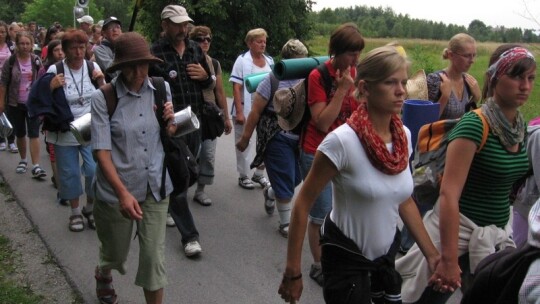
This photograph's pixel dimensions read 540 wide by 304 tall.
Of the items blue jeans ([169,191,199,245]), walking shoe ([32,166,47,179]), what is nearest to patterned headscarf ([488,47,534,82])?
blue jeans ([169,191,199,245])

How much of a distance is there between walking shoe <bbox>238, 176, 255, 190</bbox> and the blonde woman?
8.89 ft

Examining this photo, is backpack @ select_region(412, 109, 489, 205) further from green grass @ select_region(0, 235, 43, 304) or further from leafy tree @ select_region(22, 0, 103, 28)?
leafy tree @ select_region(22, 0, 103, 28)

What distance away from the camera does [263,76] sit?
16.9 feet

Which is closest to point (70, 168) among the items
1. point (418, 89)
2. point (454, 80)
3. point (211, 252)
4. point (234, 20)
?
point (211, 252)

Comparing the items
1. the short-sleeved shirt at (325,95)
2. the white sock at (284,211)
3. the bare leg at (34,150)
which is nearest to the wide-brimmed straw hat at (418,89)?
the short-sleeved shirt at (325,95)

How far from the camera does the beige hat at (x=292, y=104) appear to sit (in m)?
3.88

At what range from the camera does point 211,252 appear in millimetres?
4902

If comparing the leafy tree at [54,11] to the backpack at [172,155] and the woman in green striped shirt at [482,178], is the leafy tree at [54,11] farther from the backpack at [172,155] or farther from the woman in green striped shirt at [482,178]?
the woman in green striped shirt at [482,178]

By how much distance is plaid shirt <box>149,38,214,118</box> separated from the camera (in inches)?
191

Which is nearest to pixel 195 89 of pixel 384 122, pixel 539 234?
pixel 384 122

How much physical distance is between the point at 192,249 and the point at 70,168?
143cm

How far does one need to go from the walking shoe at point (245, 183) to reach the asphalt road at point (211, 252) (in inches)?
2.4

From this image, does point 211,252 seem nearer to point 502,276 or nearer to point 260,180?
point 260,180

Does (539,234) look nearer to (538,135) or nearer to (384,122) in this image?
(384,122)
